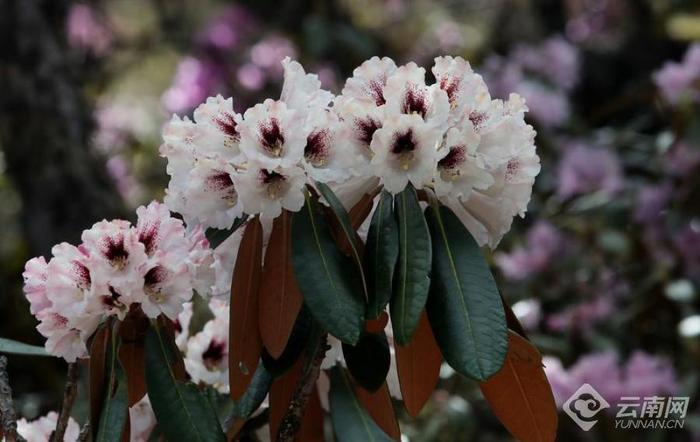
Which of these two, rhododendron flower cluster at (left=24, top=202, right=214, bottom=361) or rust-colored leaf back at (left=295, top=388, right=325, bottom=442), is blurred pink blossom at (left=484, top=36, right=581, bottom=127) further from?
rhododendron flower cluster at (left=24, top=202, right=214, bottom=361)

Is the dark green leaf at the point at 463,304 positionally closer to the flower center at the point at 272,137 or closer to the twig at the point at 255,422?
the flower center at the point at 272,137

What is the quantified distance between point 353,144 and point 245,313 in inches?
7.1

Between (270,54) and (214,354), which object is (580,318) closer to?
(214,354)

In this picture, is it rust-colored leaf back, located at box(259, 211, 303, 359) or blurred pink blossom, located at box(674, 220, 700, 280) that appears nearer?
rust-colored leaf back, located at box(259, 211, 303, 359)

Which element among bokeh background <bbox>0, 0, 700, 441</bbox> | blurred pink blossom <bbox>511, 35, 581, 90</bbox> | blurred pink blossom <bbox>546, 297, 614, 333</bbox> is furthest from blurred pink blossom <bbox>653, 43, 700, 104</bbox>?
blurred pink blossom <bbox>511, 35, 581, 90</bbox>

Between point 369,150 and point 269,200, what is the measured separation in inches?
3.9

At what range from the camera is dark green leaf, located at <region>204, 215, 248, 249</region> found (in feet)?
2.92

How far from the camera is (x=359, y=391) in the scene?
37.7 inches

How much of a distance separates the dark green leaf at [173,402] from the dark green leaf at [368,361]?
0.13 m

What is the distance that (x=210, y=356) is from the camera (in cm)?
104

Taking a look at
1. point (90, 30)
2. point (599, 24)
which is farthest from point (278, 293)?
point (599, 24)

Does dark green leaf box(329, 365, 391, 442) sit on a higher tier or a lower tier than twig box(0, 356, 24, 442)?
lower

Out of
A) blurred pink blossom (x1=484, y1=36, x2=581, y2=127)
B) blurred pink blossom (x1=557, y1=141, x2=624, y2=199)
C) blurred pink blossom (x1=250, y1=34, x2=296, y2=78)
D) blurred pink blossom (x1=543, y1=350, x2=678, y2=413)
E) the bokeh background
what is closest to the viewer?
blurred pink blossom (x1=543, y1=350, x2=678, y2=413)

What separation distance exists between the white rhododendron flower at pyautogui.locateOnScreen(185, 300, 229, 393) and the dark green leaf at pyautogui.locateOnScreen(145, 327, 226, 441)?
0.51ft
